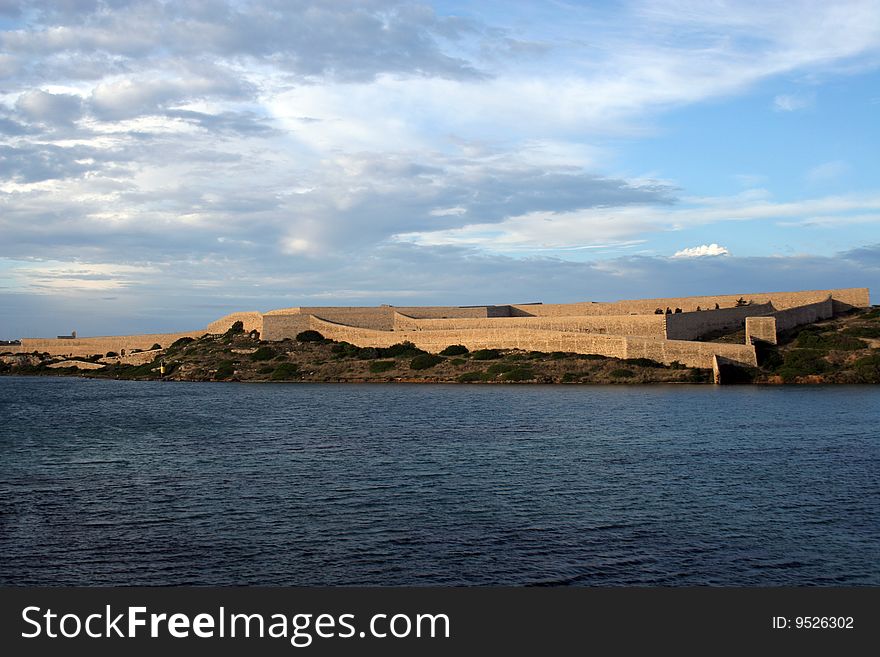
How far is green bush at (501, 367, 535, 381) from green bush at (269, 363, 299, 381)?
17295mm

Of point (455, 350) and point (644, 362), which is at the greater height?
point (455, 350)

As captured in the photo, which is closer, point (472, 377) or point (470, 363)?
point (472, 377)

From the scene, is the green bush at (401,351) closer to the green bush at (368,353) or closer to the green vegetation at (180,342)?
the green bush at (368,353)

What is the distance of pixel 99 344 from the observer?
96.9 m

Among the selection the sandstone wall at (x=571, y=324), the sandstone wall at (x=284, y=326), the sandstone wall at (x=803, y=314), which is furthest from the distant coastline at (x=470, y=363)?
the sandstone wall at (x=571, y=324)

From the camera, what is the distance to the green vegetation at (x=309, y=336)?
77.3m

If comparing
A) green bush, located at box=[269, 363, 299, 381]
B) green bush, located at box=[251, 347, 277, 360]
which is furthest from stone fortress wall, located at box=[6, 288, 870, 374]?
green bush, located at box=[269, 363, 299, 381]

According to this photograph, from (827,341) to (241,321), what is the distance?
53505 millimetres

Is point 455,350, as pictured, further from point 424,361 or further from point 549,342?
point 549,342

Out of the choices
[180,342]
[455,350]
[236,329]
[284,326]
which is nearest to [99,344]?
[180,342]

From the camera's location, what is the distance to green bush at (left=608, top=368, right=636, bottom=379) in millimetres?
56000

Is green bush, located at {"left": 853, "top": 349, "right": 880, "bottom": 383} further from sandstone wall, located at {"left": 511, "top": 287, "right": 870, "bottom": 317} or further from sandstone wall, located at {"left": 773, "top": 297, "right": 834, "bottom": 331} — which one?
sandstone wall, located at {"left": 511, "top": 287, "right": 870, "bottom": 317}

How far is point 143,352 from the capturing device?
86.0 metres

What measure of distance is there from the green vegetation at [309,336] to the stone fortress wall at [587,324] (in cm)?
51
